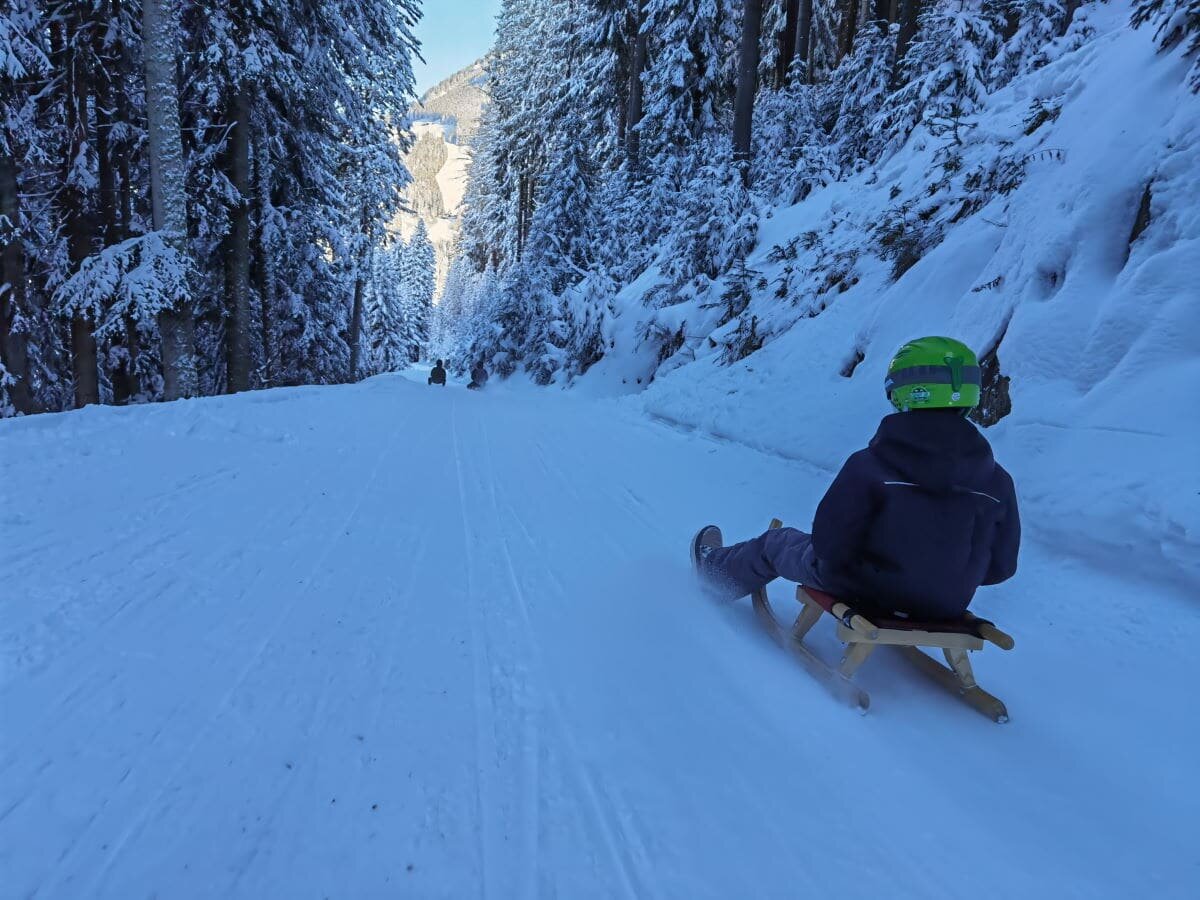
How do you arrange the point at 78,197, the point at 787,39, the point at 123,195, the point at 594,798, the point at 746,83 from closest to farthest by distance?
the point at 594,798
the point at 78,197
the point at 123,195
the point at 746,83
the point at 787,39

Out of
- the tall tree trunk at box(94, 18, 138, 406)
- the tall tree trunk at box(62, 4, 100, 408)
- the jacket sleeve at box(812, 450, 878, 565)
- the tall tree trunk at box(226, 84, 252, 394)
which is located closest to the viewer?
the jacket sleeve at box(812, 450, 878, 565)

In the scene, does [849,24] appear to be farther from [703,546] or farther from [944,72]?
[703,546]

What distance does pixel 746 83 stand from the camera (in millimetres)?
13961

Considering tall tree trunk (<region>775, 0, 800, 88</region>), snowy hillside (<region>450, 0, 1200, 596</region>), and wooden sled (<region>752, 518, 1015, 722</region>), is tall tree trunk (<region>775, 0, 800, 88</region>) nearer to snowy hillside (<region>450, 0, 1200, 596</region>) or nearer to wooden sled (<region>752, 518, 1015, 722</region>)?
snowy hillside (<region>450, 0, 1200, 596</region>)

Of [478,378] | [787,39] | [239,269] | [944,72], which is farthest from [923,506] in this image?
[787,39]

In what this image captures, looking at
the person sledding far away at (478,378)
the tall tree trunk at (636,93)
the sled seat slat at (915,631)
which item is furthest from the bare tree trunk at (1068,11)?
the person sledding far away at (478,378)

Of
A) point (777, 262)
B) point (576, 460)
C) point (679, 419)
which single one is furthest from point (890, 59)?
point (576, 460)

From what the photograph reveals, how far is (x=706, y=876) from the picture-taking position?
1629 mm

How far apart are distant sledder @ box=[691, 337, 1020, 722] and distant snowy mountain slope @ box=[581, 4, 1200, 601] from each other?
4.89 ft

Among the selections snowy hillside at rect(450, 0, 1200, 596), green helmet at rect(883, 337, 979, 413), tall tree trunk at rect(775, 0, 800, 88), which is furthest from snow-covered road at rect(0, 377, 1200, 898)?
tall tree trunk at rect(775, 0, 800, 88)

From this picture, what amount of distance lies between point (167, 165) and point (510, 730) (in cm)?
952

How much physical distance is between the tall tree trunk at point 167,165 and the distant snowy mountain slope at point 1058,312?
743 cm

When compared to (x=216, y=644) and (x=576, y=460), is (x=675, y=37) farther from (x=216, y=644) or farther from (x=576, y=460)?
(x=216, y=644)

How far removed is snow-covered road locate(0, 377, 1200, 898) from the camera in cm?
163
